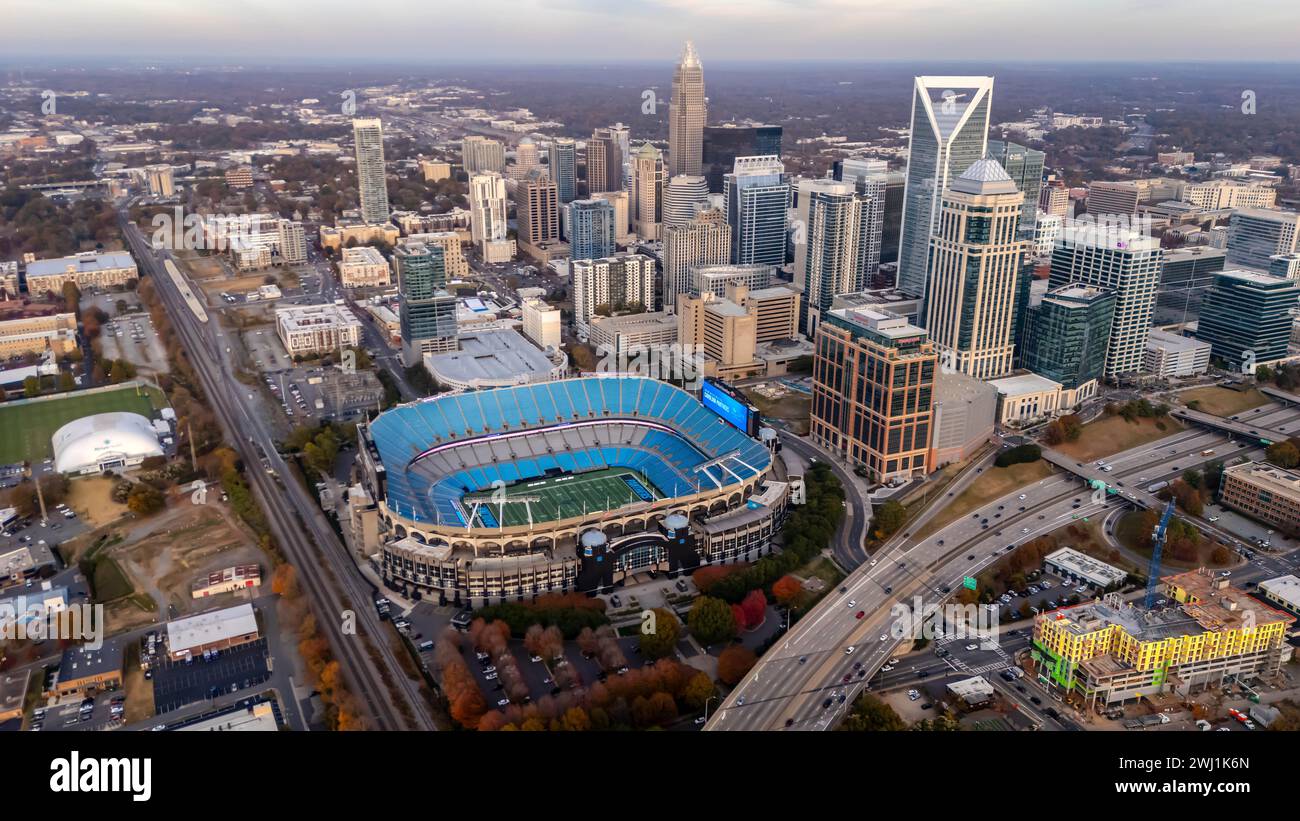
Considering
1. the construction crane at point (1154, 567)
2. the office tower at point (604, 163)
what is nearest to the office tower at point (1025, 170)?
the construction crane at point (1154, 567)

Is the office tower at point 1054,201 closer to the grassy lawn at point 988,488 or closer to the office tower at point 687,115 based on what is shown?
the office tower at point 687,115

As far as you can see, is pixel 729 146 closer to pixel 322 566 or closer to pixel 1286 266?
pixel 1286 266

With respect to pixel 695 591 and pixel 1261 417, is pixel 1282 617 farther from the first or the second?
pixel 1261 417

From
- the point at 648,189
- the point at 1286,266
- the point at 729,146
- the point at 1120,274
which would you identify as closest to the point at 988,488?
the point at 1120,274

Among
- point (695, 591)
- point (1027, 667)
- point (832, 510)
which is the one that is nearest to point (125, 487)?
point (695, 591)

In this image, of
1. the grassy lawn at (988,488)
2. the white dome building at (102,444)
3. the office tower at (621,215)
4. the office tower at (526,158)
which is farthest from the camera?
the office tower at (526,158)

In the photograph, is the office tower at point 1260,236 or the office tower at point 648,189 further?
the office tower at point 648,189
